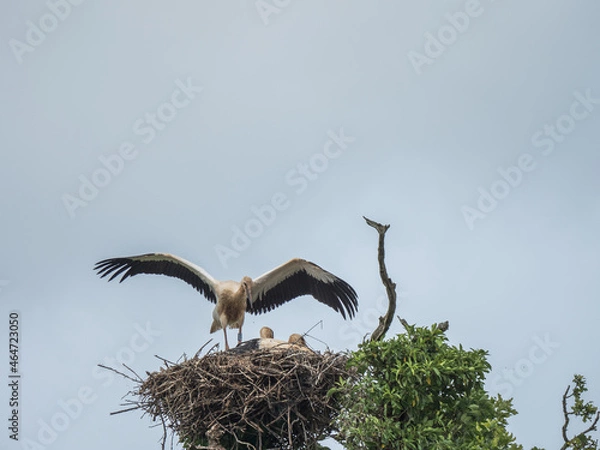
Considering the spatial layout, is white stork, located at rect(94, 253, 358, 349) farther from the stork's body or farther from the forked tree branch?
the forked tree branch

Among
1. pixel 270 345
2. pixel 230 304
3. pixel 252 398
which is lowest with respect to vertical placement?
pixel 252 398

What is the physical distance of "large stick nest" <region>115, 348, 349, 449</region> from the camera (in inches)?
364

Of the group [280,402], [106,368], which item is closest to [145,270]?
[106,368]

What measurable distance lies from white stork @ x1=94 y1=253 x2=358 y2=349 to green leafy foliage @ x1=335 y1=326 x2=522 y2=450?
4.17m

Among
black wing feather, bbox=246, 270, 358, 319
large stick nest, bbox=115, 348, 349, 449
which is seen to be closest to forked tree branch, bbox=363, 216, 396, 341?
large stick nest, bbox=115, 348, 349, 449

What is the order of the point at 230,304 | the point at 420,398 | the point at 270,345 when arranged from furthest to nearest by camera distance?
the point at 230,304 < the point at 270,345 < the point at 420,398

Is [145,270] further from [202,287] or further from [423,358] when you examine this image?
[423,358]

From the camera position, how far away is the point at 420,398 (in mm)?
7824

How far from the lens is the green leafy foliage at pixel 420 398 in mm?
7676

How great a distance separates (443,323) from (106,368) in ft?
12.2

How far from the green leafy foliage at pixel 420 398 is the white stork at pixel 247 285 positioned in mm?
4169

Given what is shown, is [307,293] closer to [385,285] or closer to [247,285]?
[247,285]

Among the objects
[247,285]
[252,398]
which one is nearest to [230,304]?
[247,285]

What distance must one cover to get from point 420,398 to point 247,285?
5.03m
